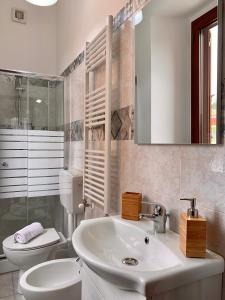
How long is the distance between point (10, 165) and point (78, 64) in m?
1.26

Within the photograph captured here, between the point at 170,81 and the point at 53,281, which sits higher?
the point at 170,81

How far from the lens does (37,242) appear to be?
2129mm

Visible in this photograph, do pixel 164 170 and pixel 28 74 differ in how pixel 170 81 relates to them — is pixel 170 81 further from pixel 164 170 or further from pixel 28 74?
pixel 28 74

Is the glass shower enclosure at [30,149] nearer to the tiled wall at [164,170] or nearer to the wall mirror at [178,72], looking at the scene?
the tiled wall at [164,170]

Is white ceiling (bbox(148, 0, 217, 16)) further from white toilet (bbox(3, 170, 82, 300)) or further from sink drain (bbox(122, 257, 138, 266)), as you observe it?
white toilet (bbox(3, 170, 82, 300))

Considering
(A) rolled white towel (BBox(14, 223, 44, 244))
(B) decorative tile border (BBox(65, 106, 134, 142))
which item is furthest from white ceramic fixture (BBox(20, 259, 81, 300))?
(B) decorative tile border (BBox(65, 106, 134, 142))

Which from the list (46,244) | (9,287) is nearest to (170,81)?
(46,244)

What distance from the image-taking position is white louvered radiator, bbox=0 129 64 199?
8.66ft

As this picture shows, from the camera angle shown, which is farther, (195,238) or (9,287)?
(9,287)

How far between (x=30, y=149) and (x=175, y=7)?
2.06 m

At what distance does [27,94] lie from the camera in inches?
109

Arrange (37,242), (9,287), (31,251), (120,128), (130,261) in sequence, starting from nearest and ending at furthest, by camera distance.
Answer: (130,261)
(120,128)
(31,251)
(37,242)
(9,287)

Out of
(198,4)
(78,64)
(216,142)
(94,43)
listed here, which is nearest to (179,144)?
(216,142)

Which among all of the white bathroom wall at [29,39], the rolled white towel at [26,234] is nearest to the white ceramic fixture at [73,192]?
the rolled white towel at [26,234]
